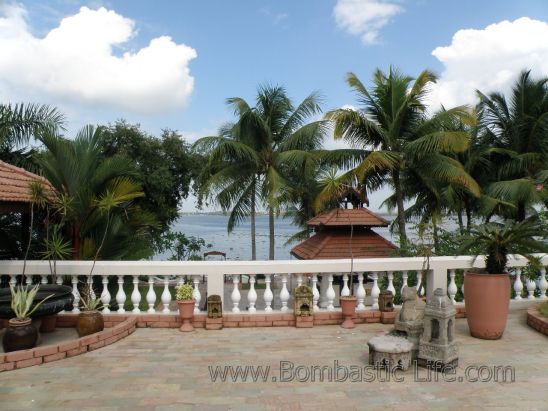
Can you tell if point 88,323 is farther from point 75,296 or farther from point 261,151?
point 261,151

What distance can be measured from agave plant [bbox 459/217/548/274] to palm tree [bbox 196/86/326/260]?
10.1 m

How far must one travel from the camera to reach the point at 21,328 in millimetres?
4934

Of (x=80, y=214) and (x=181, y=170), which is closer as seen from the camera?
(x=80, y=214)

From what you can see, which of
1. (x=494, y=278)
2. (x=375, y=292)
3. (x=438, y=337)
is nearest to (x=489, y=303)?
(x=494, y=278)

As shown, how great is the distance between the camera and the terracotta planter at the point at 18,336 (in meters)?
4.89

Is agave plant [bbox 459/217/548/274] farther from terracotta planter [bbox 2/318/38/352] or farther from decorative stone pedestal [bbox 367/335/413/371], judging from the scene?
terracotta planter [bbox 2/318/38/352]

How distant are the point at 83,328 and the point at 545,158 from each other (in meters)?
18.0

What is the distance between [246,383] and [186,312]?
216cm

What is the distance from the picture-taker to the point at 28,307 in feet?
16.6

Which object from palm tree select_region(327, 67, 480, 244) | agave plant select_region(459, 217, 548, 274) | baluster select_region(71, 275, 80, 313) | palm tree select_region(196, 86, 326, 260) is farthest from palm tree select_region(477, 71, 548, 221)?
baluster select_region(71, 275, 80, 313)

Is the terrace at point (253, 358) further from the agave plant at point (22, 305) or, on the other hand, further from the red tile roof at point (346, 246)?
the red tile roof at point (346, 246)

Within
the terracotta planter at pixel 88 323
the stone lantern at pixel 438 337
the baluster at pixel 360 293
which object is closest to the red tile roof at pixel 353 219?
the baluster at pixel 360 293

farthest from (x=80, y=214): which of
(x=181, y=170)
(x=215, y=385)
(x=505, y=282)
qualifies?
(x=181, y=170)

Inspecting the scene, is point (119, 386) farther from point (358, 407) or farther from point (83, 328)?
point (358, 407)
